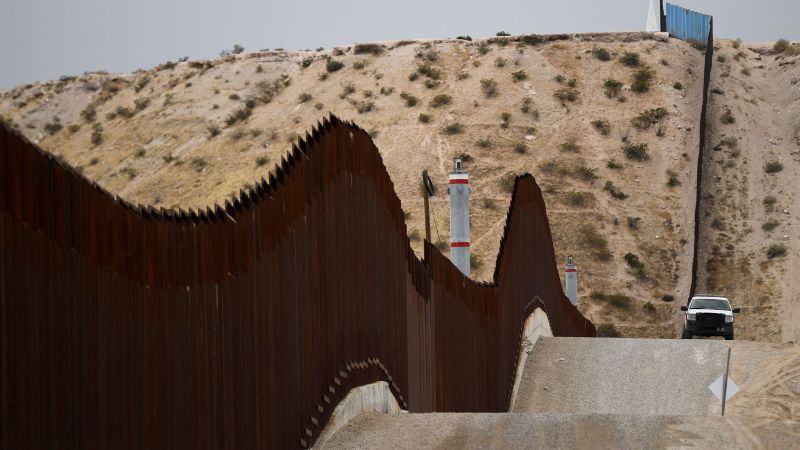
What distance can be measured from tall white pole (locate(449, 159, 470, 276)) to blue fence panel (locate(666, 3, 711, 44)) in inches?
2219

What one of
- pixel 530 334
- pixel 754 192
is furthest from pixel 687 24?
pixel 530 334

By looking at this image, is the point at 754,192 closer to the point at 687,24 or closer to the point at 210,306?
the point at 687,24

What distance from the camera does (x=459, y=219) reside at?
20.2 m

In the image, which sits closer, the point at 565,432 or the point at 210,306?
the point at 210,306

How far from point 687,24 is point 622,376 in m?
57.9

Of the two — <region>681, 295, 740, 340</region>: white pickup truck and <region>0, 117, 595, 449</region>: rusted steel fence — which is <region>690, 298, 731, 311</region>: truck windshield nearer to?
<region>681, 295, 740, 340</region>: white pickup truck

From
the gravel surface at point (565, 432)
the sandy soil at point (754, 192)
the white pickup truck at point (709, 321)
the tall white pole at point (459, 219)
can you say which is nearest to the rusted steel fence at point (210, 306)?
the gravel surface at point (565, 432)

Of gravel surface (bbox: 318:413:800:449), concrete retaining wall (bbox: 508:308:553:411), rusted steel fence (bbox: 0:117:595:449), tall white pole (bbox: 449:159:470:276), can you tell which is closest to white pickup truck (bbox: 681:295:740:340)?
concrete retaining wall (bbox: 508:308:553:411)

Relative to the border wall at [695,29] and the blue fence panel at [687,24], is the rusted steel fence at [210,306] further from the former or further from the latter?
the blue fence panel at [687,24]

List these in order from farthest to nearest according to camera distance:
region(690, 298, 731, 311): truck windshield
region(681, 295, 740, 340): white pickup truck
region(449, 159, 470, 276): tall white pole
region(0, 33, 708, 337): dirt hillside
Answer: region(0, 33, 708, 337): dirt hillside → region(690, 298, 731, 311): truck windshield → region(681, 295, 740, 340): white pickup truck → region(449, 159, 470, 276): tall white pole

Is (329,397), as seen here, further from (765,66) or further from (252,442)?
(765,66)

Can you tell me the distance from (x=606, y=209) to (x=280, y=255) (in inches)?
2006

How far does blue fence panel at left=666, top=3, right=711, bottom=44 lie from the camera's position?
243 ft

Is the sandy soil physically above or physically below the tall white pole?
below
